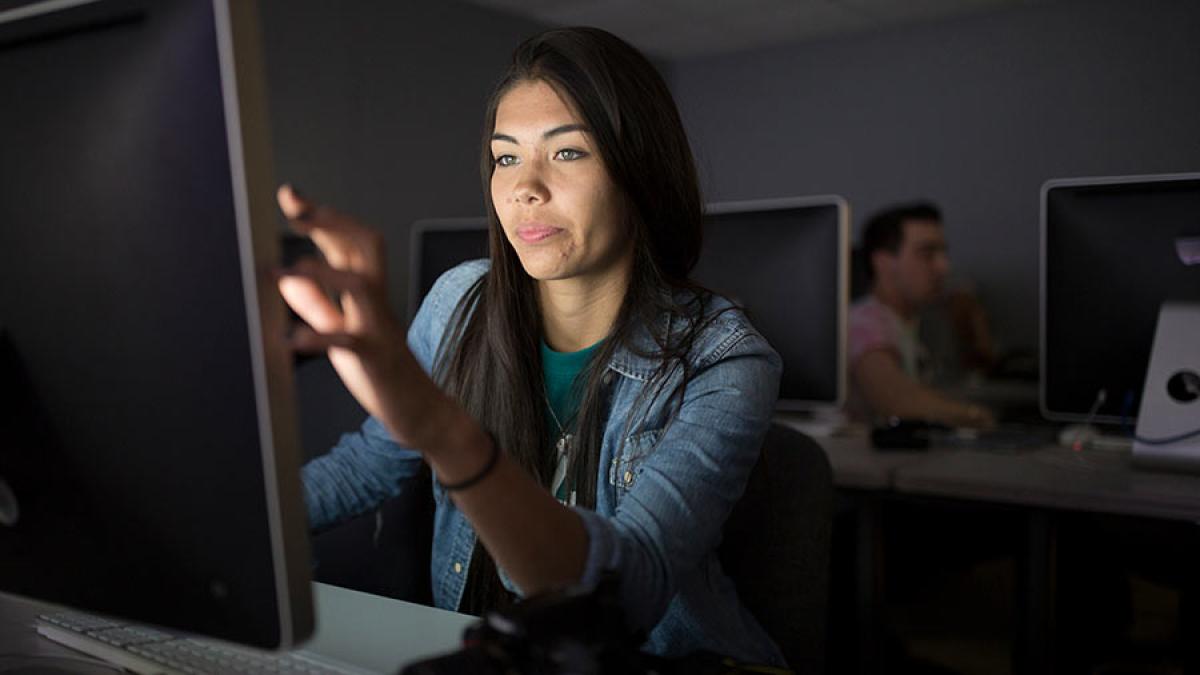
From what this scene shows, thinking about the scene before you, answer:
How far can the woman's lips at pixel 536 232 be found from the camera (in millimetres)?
1185

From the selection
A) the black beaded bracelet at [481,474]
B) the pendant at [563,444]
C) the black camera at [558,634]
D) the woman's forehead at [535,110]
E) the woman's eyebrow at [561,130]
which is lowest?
the pendant at [563,444]

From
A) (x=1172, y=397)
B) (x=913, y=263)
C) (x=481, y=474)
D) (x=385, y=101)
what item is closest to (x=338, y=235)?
(x=481, y=474)

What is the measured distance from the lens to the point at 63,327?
0.67 metres

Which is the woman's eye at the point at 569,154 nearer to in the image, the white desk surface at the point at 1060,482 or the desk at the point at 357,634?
the desk at the point at 357,634

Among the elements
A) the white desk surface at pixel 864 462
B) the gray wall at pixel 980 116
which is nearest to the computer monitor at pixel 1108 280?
the white desk surface at pixel 864 462

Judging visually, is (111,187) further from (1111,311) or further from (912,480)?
(1111,311)

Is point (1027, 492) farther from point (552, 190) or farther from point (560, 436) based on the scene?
point (552, 190)

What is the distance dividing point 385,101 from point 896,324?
2.61 metres

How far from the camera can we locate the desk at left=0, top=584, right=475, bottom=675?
868 millimetres

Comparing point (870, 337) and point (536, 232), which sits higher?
point (536, 232)

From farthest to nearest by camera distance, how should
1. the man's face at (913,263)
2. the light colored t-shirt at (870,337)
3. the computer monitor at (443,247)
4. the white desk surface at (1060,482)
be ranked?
the man's face at (913,263) → the light colored t-shirt at (870,337) → the computer monitor at (443,247) → the white desk surface at (1060,482)

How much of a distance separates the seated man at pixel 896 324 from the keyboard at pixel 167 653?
2.34 meters

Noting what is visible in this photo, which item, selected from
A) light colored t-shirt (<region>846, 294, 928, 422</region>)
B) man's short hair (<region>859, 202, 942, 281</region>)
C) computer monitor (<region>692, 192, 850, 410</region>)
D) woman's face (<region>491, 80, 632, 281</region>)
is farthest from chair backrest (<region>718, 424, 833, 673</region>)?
man's short hair (<region>859, 202, 942, 281</region>)

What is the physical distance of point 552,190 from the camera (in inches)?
46.6
